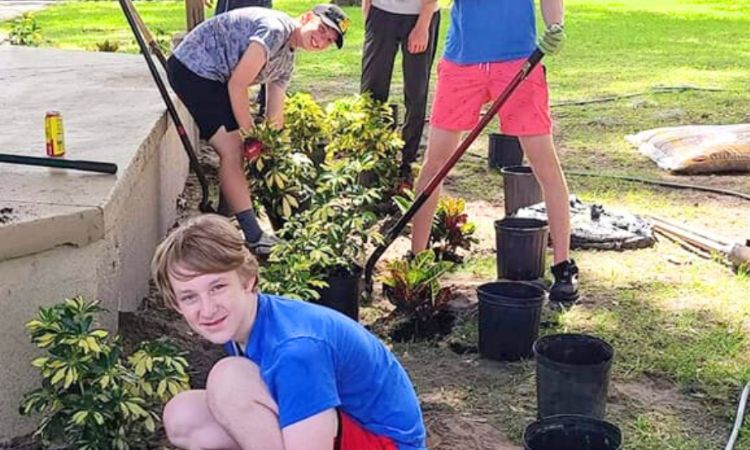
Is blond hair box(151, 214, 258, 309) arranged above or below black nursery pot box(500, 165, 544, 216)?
above

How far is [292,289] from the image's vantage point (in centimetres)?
352

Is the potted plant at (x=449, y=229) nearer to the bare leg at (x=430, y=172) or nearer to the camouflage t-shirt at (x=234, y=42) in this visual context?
the bare leg at (x=430, y=172)

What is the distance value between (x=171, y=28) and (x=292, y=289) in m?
10.6

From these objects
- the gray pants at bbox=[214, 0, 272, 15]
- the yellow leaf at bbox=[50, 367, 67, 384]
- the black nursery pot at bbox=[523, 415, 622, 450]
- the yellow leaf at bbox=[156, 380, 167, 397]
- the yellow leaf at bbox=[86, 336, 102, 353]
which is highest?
the gray pants at bbox=[214, 0, 272, 15]

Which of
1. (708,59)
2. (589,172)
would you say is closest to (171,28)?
(708,59)

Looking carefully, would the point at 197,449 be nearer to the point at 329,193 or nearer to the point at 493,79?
the point at 329,193

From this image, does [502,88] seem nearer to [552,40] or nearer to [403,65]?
[552,40]

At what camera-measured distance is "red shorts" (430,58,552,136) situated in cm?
419

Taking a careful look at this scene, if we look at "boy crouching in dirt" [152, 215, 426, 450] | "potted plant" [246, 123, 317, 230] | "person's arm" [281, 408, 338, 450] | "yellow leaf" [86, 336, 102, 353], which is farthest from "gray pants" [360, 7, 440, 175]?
"person's arm" [281, 408, 338, 450]

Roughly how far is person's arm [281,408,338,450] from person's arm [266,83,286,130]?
2.86 metres

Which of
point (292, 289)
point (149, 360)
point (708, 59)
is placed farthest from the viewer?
point (708, 59)

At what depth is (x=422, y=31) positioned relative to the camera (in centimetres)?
532

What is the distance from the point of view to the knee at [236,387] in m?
2.46

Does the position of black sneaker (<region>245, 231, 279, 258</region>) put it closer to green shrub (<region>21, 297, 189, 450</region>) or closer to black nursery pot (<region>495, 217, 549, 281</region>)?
black nursery pot (<region>495, 217, 549, 281</region>)
